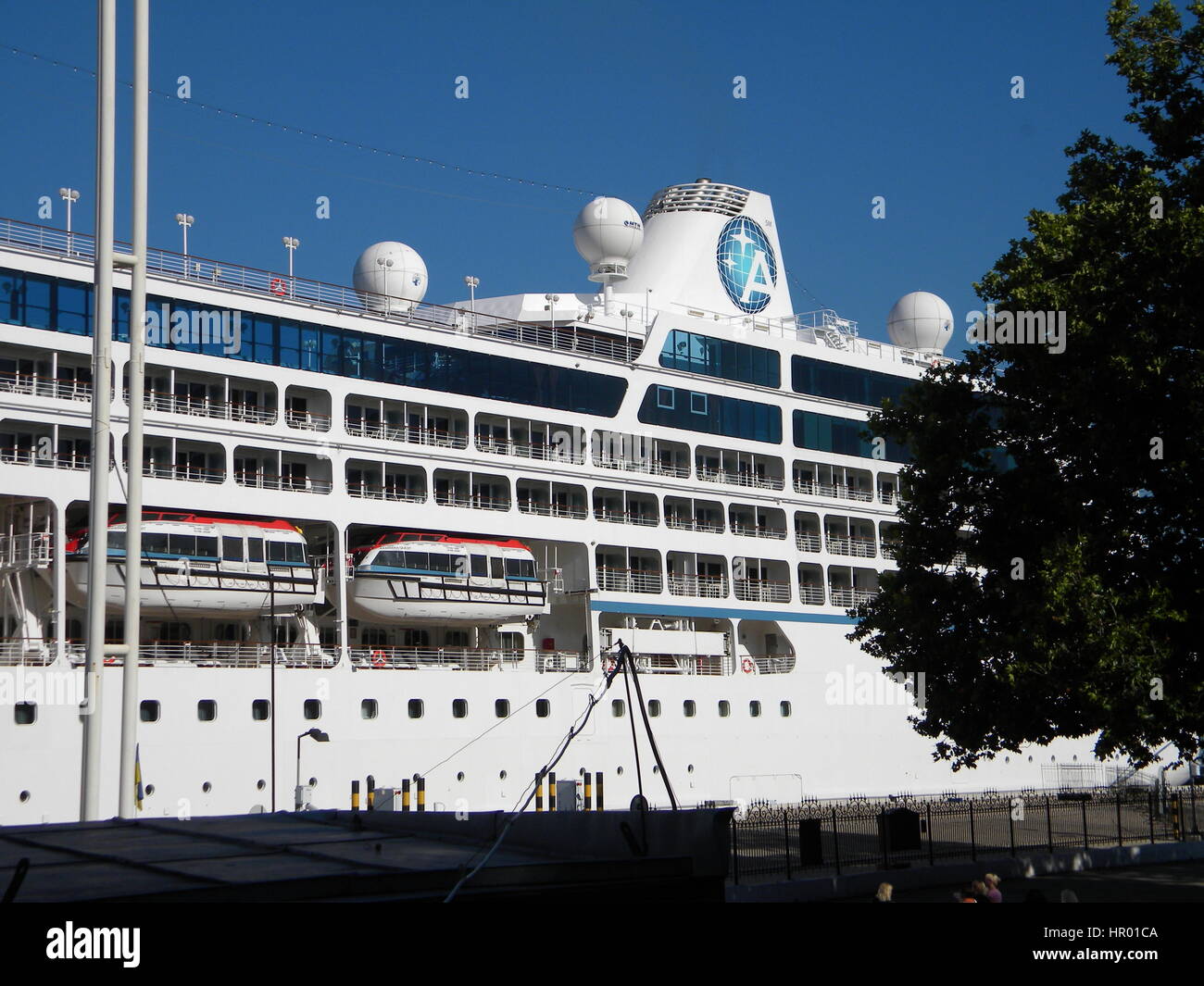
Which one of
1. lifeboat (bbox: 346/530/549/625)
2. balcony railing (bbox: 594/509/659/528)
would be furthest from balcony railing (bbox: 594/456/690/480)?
lifeboat (bbox: 346/530/549/625)

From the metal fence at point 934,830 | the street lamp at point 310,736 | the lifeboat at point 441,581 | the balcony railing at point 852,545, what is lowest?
the metal fence at point 934,830

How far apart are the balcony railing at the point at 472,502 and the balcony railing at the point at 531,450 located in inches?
55.7

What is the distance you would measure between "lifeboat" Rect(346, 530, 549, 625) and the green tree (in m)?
13.9

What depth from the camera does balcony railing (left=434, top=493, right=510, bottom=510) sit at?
3747 cm

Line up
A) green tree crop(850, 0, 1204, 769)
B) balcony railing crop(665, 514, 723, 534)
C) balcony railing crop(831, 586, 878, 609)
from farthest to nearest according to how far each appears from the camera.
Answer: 1. balcony railing crop(831, 586, 878, 609)
2. balcony railing crop(665, 514, 723, 534)
3. green tree crop(850, 0, 1204, 769)

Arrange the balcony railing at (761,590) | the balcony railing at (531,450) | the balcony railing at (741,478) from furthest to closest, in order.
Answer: the balcony railing at (741,478) < the balcony railing at (761,590) < the balcony railing at (531,450)

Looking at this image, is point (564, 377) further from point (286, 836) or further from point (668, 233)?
point (286, 836)

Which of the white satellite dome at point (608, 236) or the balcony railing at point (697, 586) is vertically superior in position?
the white satellite dome at point (608, 236)

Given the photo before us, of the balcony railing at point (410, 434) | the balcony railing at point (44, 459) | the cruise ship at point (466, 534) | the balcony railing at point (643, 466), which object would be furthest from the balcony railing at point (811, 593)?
the balcony railing at point (44, 459)

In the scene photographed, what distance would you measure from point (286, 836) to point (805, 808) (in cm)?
3051

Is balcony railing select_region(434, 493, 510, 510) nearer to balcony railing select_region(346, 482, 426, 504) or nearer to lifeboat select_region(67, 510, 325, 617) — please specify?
balcony railing select_region(346, 482, 426, 504)

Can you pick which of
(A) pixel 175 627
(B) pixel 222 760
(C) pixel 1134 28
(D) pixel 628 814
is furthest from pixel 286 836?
(A) pixel 175 627

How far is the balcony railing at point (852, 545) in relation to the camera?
150 ft

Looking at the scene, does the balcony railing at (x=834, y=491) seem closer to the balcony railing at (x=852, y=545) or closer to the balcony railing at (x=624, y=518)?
the balcony railing at (x=852, y=545)
